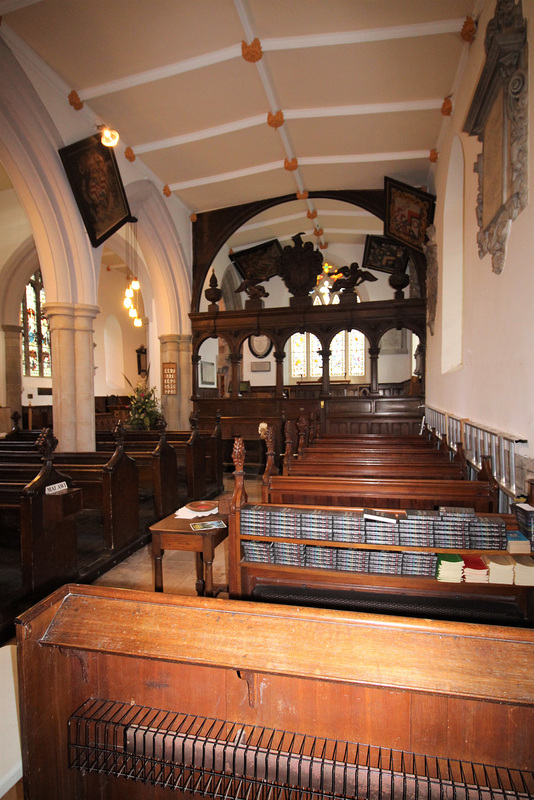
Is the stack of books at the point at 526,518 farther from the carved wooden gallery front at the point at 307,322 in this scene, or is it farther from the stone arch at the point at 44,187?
the stone arch at the point at 44,187

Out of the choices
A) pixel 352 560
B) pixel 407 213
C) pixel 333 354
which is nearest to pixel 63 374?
pixel 352 560

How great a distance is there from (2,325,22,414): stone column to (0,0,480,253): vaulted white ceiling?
486cm

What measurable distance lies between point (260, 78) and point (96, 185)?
2646 mm

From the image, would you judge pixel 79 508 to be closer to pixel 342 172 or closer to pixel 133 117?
pixel 133 117

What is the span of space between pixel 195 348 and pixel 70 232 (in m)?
3.74

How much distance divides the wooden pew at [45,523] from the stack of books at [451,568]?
2395mm

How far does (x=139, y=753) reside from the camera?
4.03 ft

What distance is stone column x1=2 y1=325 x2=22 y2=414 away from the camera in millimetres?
Result: 9617

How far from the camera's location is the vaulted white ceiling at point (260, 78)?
15.2 feet

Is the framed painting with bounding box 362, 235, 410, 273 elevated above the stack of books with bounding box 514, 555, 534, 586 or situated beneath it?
elevated above

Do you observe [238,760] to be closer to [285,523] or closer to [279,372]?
[285,523]

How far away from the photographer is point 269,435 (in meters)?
2.95

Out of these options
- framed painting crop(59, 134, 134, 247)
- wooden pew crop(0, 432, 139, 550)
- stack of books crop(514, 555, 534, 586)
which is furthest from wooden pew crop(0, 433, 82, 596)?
framed painting crop(59, 134, 134, 247)

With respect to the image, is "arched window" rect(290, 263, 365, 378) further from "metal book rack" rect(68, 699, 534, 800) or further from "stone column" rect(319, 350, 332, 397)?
"metal book rack" rect(68, 699, 534, 800)
